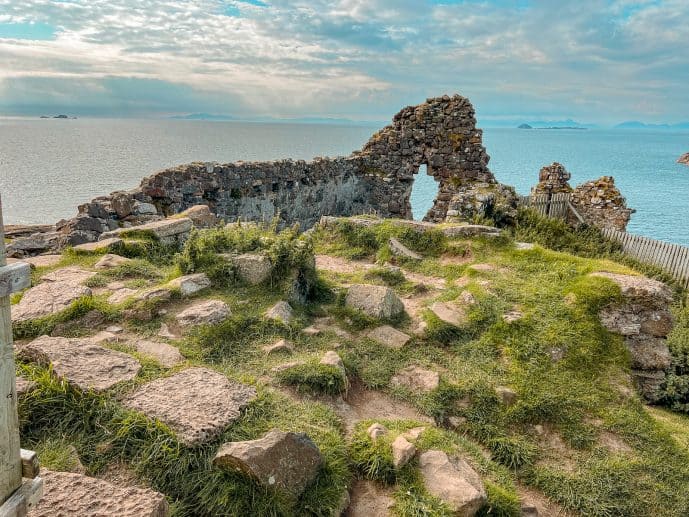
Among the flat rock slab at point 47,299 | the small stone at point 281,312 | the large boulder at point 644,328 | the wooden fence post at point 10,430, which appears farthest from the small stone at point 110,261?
the large boulder at point 644,328

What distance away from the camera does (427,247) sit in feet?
30.7

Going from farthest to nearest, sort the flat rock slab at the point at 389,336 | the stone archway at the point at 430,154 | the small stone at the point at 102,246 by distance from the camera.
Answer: the stone archway at the point at 430,154 < the small stone at the point at 102,246 < the flat rock slab at the point at 389,336

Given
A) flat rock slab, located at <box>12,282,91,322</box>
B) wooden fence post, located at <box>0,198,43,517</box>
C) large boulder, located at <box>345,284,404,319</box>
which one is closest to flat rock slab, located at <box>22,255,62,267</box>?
flat rock slab, located at <box>12,282,91,322</box>

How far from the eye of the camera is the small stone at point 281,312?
233 inches

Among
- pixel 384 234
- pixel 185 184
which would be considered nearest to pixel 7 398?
pixel 384 234

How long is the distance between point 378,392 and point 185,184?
8.59 meters

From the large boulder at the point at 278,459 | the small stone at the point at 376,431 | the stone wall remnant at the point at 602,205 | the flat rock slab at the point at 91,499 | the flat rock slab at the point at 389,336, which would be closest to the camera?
the flat rock slab at the point at 91,499

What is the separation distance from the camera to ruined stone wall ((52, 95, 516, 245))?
11.3 m

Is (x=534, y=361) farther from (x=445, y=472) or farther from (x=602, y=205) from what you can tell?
(x=602, y=205)

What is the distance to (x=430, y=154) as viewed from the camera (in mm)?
18125

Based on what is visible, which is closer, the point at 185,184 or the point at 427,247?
the point at 427,247

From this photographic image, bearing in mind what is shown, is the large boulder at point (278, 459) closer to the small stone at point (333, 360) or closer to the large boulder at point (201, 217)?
the small stone at point (333, 360)

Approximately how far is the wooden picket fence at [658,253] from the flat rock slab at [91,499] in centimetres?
1466

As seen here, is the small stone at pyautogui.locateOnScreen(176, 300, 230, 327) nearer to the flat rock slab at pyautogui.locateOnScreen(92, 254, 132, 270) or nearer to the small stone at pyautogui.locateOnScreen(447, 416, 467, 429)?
the flat rock slab at pyautogui.locateOnScreen(92, 254, 132, 270)
